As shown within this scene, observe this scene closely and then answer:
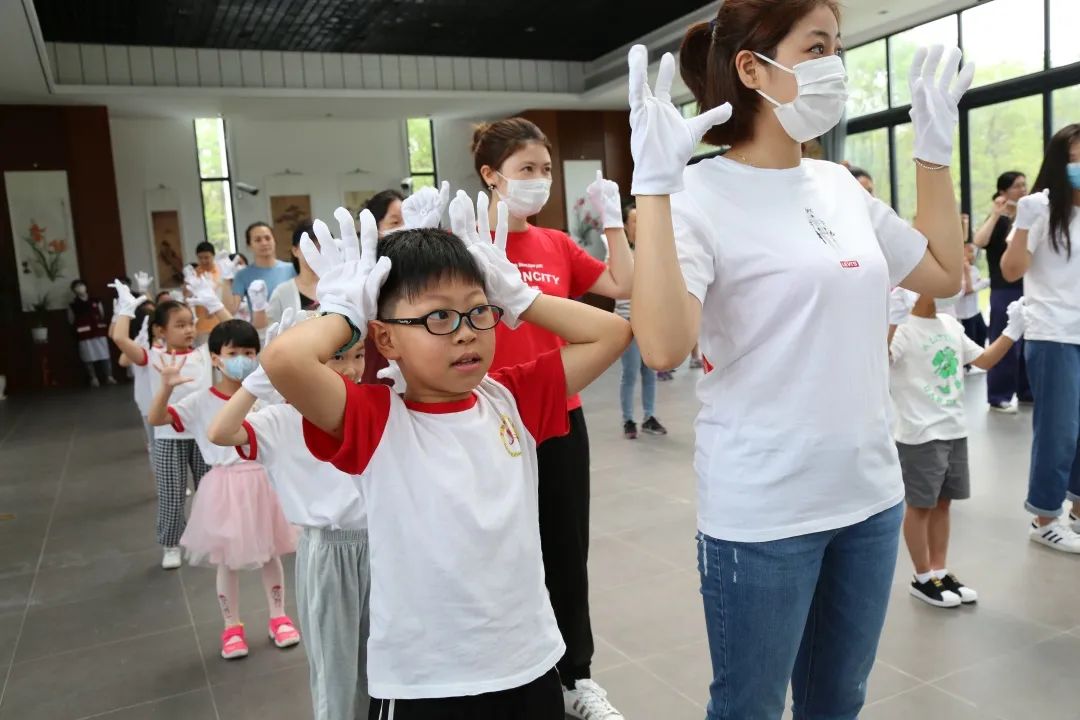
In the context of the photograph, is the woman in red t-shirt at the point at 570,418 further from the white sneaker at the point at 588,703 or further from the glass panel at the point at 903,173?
the glass panel at the point at 903,173

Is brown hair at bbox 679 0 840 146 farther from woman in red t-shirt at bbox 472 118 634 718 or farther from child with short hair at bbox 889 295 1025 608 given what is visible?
child with short hair at bbox 889 295 1025 608

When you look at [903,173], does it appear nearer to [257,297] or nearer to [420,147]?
[257,297]

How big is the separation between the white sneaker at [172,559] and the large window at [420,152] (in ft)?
36.9

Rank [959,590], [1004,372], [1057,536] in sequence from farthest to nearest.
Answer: [1004,372]
[1057,536]
[959,590]

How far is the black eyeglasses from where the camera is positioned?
3.96 ft

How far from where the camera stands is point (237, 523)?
2773mm

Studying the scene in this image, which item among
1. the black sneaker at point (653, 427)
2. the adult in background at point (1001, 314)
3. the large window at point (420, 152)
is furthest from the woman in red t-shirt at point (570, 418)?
the large window at point (420, 152)

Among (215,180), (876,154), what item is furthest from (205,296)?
(215,180)

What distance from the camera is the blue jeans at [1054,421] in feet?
9.80

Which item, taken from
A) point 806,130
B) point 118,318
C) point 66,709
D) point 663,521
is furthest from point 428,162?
point 806,130

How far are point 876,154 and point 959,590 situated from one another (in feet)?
25.7

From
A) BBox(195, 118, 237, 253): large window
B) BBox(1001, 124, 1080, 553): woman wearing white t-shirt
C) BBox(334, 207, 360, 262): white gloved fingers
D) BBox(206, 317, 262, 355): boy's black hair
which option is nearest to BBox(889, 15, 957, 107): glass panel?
BBox(1001, 124, 1080, 553): woman wearing white t-shirt

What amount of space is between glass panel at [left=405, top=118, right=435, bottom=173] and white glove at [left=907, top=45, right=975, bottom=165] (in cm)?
1348

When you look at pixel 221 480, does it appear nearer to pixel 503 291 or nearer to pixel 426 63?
pixel 503 291
